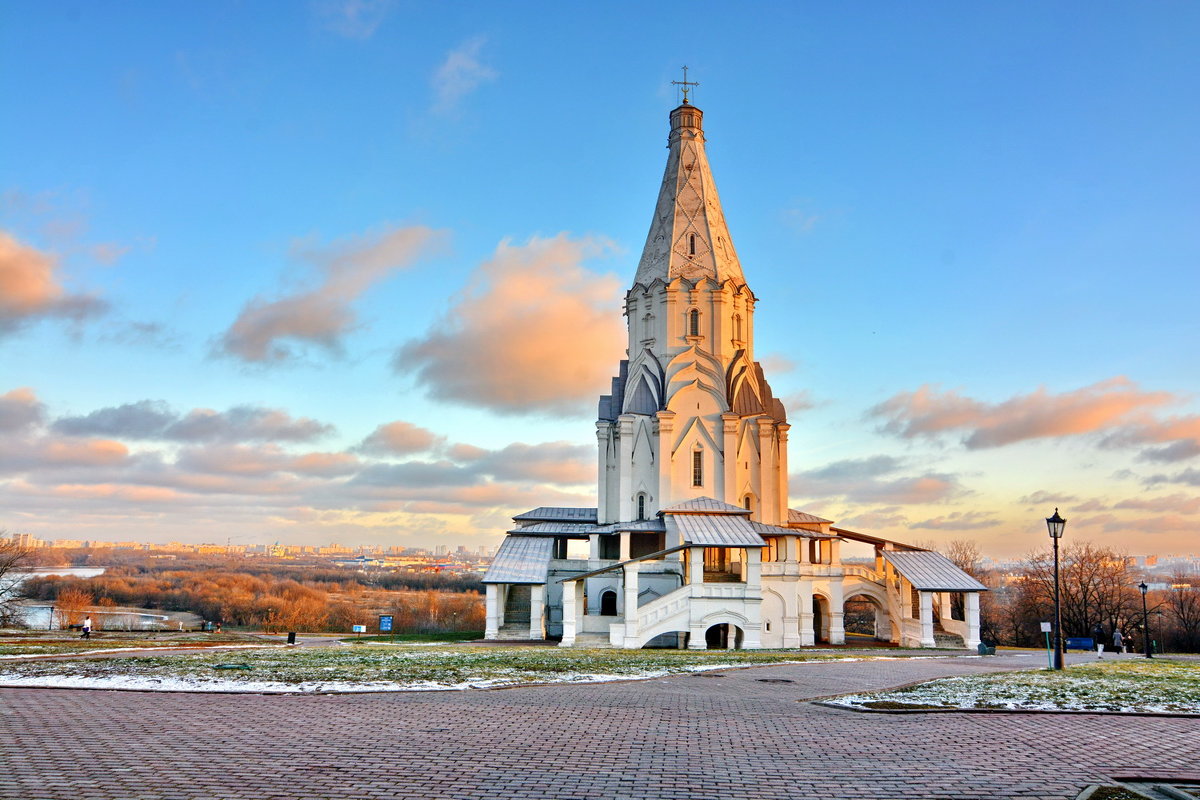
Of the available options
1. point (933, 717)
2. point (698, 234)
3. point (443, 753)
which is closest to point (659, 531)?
point (698, 234)

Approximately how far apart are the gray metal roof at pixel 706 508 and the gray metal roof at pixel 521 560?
20.1ft

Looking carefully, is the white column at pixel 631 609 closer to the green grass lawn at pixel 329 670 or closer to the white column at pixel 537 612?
the white column at pixel 537 612

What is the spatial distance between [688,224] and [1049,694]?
35.2m

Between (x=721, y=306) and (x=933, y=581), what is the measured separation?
16562 mm

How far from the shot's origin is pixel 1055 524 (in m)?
20.5

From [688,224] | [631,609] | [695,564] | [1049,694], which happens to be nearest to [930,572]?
[695,564]

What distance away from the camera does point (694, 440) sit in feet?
143

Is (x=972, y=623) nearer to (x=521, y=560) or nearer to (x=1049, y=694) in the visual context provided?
(x=521, y=560)

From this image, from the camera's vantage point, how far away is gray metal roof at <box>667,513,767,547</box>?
33781 millimetres

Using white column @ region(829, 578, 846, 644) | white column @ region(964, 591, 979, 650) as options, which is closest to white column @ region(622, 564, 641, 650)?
white column @ region(829, 578, 846, 644)

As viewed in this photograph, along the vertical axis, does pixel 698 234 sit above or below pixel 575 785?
above

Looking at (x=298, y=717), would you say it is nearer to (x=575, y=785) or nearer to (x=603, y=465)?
(x=575, y=785)

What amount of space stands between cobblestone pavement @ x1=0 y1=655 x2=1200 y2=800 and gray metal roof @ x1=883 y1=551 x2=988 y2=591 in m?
25.5

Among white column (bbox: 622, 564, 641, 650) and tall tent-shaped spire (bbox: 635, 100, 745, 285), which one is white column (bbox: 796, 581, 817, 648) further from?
tall tent-shaped spire (bbox: 635, 100, 745, 285)
